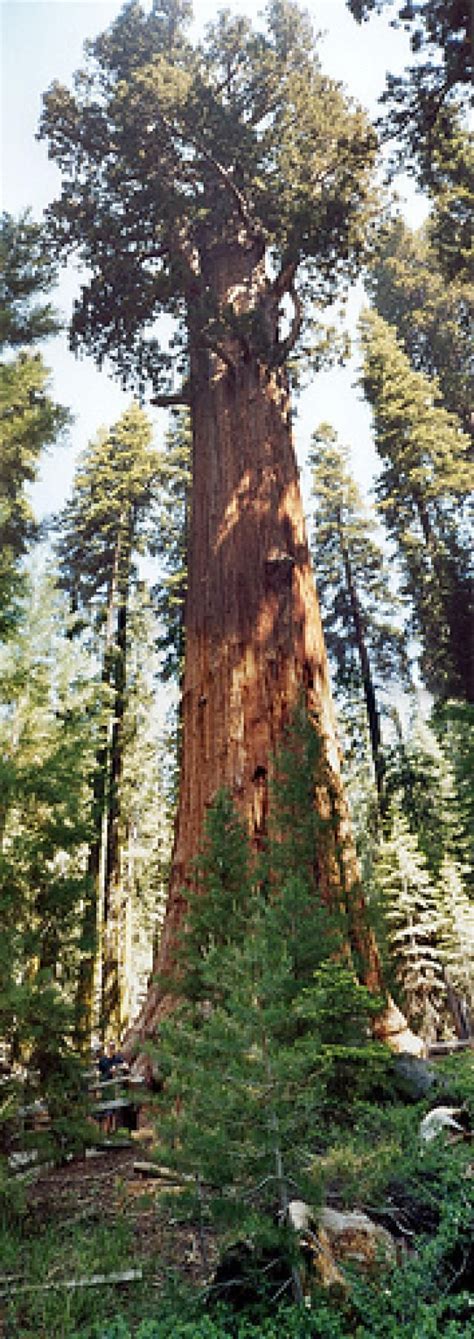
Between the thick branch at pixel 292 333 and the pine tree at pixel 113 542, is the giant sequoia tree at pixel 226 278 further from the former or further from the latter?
the pine tree at pixel 113 542

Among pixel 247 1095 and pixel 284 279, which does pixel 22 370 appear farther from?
pixel 247 1095

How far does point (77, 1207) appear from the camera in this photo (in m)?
4.04

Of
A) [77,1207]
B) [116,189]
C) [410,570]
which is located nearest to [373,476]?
[410,570]

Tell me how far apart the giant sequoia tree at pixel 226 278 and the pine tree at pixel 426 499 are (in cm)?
710

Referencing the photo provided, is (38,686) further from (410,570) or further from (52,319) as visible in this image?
(410,570)

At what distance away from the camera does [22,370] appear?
36.1 ft

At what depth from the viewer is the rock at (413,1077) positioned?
4.93 meters

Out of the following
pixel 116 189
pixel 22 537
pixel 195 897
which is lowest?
pixel 195 897

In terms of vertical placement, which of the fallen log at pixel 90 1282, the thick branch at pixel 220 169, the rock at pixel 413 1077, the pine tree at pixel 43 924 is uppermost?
the thick branch at pixel 220 169

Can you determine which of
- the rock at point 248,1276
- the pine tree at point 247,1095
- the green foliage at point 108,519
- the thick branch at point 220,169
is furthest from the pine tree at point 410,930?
the rock at point 248,1276

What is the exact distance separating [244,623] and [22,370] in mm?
6486

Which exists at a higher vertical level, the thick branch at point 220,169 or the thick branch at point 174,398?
the thick branch at point 220,169

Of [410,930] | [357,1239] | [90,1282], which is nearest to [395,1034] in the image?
[357,1239]

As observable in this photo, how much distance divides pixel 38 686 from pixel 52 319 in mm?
6055
